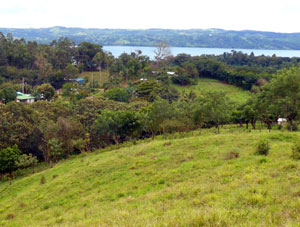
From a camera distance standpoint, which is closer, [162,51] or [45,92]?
[45,92]

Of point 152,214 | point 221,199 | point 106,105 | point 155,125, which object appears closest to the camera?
point 152,214

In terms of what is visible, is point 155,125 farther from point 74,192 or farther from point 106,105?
point 74,192

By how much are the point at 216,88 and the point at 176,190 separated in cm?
5951

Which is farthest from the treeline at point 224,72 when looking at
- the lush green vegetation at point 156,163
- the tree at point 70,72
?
the tree at point 70,72

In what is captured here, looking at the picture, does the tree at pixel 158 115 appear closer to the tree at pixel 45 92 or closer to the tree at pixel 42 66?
the tree at pixel 45 92

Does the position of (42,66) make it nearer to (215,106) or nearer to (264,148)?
(215,106)

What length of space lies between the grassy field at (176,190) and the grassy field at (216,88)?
4350cm

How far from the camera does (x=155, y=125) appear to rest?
29438 mm

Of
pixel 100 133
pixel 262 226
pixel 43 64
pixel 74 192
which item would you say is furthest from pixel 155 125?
pixel 43 64

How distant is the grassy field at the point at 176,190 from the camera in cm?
648

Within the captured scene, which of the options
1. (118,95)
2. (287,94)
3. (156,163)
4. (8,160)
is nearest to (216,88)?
(118,95)

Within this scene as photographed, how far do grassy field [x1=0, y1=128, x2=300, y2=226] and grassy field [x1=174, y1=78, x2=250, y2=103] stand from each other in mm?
43496

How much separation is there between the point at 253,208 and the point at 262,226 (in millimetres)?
1621

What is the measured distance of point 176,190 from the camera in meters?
10.1
